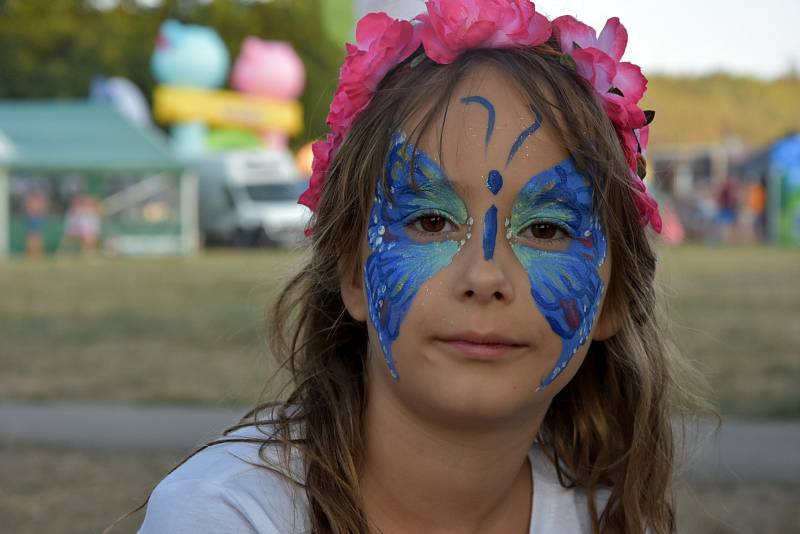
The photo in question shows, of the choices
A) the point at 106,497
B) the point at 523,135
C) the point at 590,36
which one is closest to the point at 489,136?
the point at 523,135

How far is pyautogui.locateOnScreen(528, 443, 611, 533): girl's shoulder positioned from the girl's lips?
51 centimetres

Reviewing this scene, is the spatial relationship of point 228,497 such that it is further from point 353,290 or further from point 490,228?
point 490,228

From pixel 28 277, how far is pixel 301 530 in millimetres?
17102

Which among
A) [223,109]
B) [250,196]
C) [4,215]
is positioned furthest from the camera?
[223,109]

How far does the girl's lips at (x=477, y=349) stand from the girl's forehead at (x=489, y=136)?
0.94 feet

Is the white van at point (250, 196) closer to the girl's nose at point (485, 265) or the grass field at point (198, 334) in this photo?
the grass field at point (198, 334)

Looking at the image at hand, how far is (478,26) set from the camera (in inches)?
81.6

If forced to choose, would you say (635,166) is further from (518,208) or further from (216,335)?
(216,335)

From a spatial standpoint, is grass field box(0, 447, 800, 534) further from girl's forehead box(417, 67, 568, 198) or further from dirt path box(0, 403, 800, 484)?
girl's forehead box(417, 67, 568, 198)

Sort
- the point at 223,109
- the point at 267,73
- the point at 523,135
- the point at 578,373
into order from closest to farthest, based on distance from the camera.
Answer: the point at 523,135 < the point at 578,373 < the point at 223,109 < the point at 267,73

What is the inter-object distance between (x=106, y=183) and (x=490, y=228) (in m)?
26.0

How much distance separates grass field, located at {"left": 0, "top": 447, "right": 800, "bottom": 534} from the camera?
458 centimetres

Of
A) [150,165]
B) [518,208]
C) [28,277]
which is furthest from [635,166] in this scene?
[150,165]

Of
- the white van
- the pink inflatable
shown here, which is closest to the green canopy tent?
the white van
